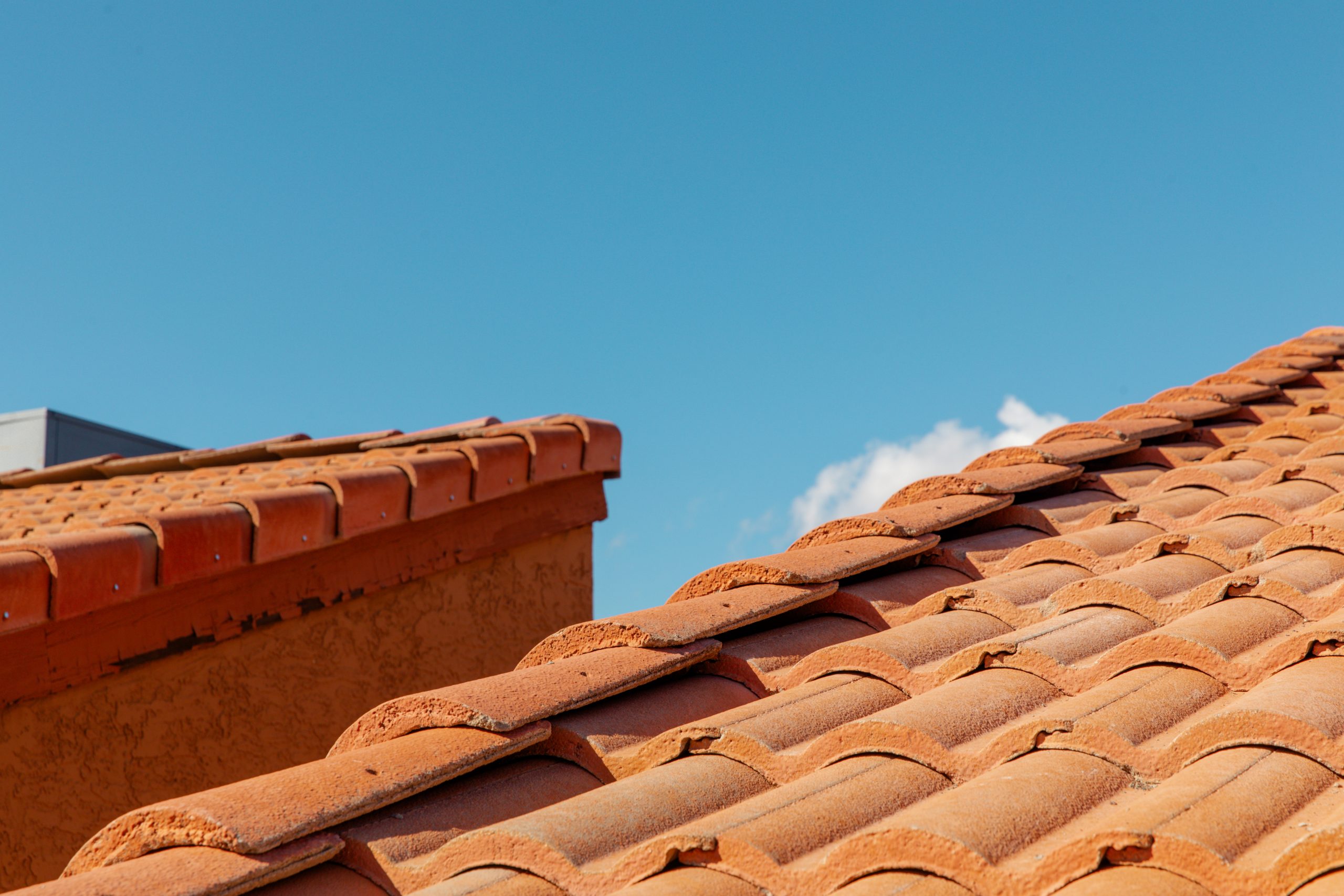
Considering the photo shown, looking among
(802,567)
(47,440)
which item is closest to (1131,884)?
(802,567)

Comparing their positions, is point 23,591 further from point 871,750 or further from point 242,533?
point 871,750

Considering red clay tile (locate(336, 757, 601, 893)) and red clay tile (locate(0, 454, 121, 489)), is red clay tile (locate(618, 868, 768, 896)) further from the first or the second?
red clay tile (locate(0, 454, 121, 489))

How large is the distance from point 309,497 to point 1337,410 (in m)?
5.03

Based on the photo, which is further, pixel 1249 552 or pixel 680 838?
pixel 1249 552

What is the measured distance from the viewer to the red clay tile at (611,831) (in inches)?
67.2

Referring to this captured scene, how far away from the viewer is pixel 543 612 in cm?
652

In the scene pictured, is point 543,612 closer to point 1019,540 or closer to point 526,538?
point 526,538

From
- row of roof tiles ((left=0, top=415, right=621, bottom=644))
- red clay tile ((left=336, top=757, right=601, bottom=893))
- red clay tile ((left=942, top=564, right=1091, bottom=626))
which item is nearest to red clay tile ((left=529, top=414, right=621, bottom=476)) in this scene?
row of roof tiles ((left=0, top=415, right=621, bottom=644))

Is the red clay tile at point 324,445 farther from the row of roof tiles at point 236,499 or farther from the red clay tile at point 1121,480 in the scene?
the red clay tile at point 1121,480

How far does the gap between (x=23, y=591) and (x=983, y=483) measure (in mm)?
3477

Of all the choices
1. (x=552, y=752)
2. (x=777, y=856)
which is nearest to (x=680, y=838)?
(x=777, y=856)

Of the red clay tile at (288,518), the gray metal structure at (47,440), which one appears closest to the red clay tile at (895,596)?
the red clay tile at (288,518)

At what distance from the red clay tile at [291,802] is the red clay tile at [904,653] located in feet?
2.56

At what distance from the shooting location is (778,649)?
2.84m
